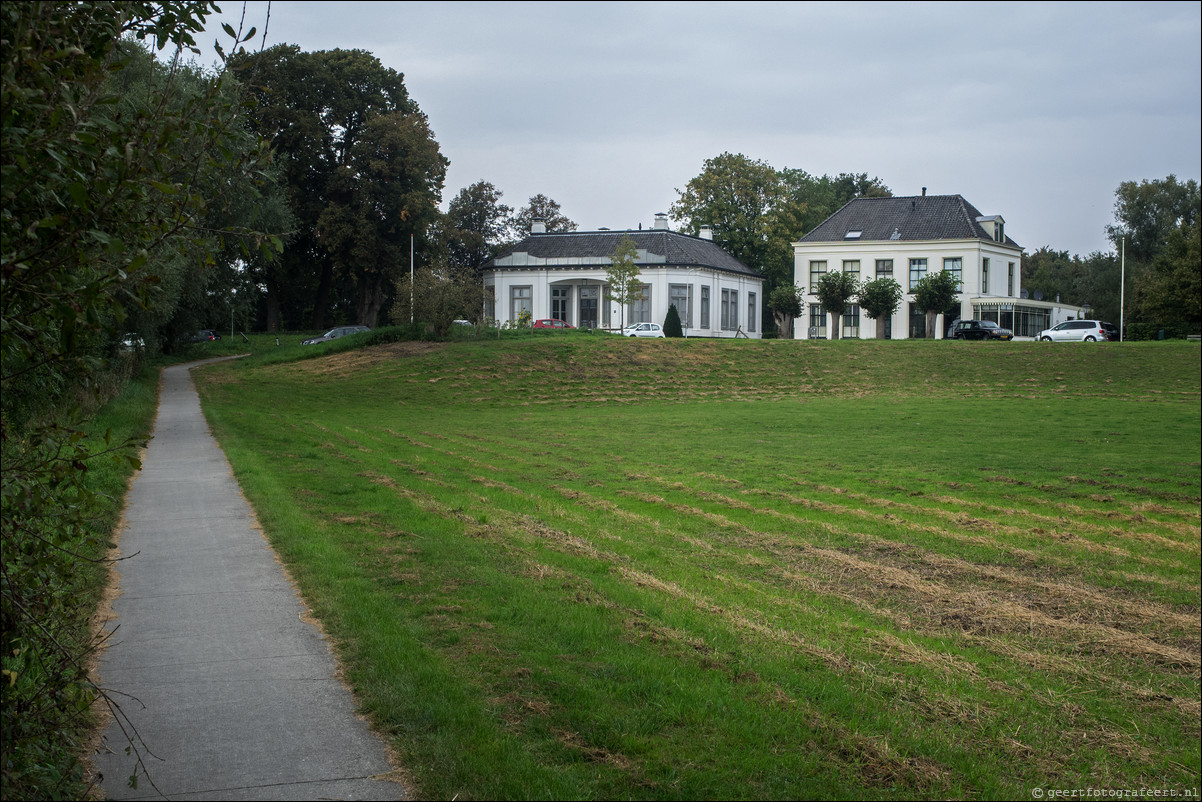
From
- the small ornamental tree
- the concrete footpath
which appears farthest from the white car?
the concrete footpath

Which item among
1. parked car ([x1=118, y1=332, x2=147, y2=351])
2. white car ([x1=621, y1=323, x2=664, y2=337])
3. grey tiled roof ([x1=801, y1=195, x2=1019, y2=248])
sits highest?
grey tiled roof ([x1=801, y1=195, x2=1019, y2=248])

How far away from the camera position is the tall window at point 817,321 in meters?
66.9

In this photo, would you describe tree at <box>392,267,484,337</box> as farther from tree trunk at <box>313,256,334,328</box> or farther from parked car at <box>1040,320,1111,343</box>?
parked car at <box>1040,320,1111,343</box>

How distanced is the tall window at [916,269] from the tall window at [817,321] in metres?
6.57

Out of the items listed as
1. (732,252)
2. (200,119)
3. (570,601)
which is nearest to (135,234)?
(200,119)

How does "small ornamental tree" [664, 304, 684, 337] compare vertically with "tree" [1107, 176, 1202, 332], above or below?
below

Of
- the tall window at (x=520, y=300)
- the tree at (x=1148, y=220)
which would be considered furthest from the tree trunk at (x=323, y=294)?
the tree at (x=1148, y=220)

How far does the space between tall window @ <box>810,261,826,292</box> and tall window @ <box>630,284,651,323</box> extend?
13.8 meters

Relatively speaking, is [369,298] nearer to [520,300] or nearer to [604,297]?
[520,300]

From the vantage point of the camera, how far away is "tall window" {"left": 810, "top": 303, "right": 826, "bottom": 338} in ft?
220

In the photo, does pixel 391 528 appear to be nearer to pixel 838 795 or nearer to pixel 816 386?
pixel 838 795

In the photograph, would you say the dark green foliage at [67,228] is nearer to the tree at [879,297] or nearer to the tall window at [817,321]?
the tree at [879,297]

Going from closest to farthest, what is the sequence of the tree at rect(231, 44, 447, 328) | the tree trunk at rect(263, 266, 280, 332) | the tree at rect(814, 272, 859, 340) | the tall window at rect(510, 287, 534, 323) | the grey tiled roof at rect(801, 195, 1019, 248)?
1. the tree at rect(231, 44, 447, 328)
2. the tree at rect(814, 272, 859, 340)
3. the tree trunk at rect(263, 266, 280, 332)
4. the tall window at rect(510, 287, 534, 323)
5. the grey tiled roof at rect(801, 195, 1019, 248)

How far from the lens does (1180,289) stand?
47000 millimetres
